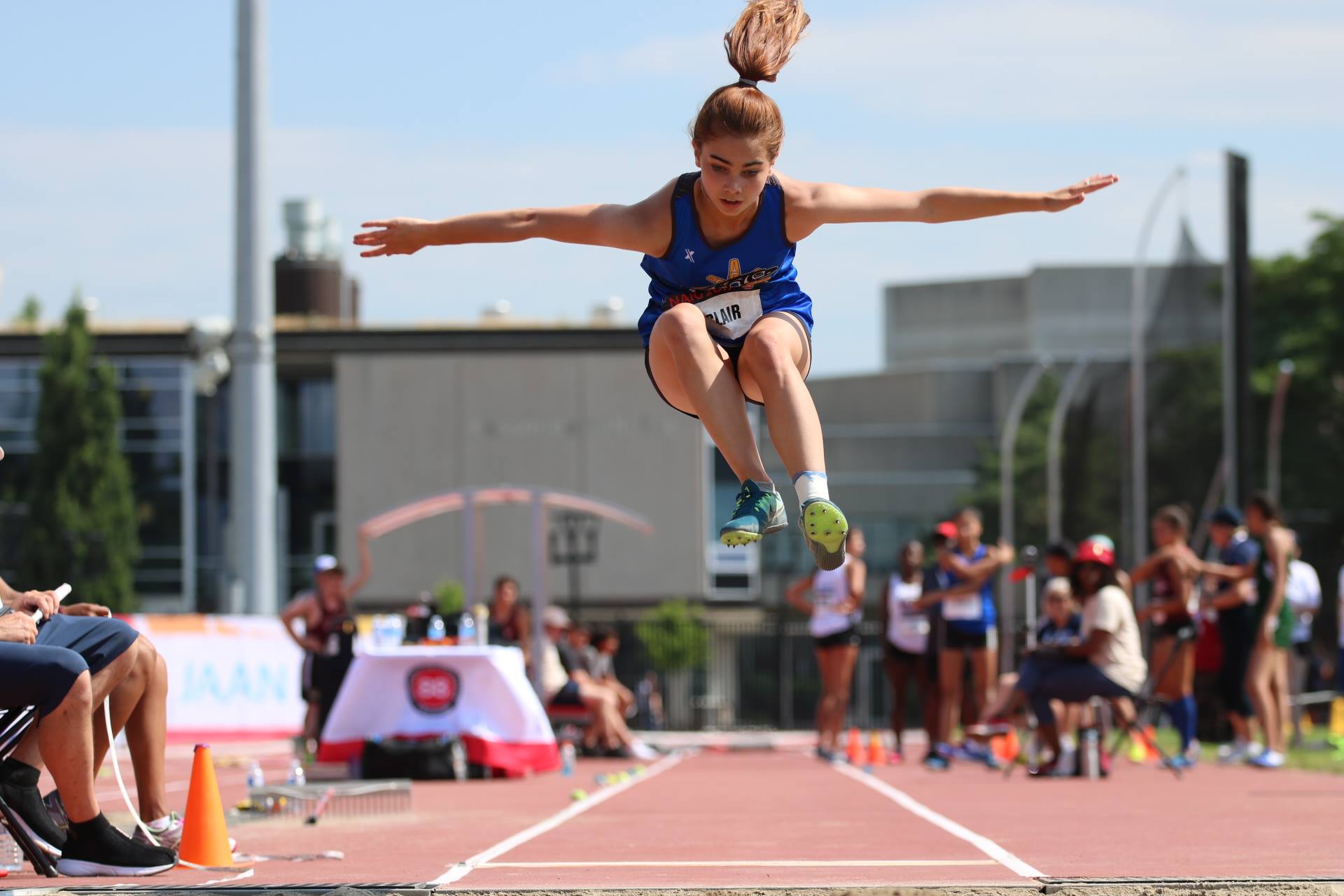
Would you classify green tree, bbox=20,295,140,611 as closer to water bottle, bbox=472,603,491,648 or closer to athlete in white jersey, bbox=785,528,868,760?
water bottle, bbox=472,603,491,648

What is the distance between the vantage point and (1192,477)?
48531mm

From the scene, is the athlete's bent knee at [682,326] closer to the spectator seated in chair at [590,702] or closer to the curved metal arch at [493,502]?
the curved metal arch at [493,502]

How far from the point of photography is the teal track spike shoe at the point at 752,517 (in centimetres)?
669

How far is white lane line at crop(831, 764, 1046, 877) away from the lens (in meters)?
6.55

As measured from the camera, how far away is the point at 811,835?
8.51 meters

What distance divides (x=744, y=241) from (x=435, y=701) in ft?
27.0

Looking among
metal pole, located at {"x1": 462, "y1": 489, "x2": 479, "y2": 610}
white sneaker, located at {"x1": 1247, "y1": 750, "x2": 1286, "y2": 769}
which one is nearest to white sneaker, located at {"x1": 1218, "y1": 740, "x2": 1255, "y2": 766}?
white sneaker, located at {"x1": 1247, "y1": 750, "x2": 1286, "y2": 769}

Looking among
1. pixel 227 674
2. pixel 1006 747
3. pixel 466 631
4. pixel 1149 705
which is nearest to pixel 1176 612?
pixel 1149 705

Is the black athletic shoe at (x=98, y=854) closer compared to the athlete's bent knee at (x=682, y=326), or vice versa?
the black athletic shoe at (x=98, y=854)

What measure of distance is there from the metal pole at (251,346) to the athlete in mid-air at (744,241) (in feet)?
38.4

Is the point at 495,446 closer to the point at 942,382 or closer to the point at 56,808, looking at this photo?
the point at 942,382

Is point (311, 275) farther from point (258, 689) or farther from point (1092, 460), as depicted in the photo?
point (258, 689)

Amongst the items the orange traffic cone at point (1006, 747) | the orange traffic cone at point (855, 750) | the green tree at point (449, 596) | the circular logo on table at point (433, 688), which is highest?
the circular logo on table at point (433, 688)

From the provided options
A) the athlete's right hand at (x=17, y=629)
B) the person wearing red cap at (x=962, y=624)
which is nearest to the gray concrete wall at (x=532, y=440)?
the person wearing red cap at (x=962, y=624)
